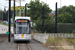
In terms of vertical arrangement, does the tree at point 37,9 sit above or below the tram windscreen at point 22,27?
above

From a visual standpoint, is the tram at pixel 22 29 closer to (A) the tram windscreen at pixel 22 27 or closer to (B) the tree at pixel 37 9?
(A) the tram windscreen at pixel 22 27

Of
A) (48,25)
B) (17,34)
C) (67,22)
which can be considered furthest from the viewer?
(67,22)

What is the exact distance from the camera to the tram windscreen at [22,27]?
1011 inches

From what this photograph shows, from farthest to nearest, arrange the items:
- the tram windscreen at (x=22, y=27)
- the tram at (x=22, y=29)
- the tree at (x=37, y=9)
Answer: the tree at (x=37, y=9), the tram windscreen at (x=22, y=27), the tram at (x=22, y=29)

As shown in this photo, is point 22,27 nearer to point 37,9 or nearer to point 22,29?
point 22,29

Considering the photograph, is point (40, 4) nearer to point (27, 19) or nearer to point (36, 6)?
point (36, 6)

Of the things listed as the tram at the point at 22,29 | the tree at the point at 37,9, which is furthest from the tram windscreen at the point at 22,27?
the tree at the point at 37,9

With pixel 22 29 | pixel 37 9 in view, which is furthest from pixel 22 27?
pixel 37 9

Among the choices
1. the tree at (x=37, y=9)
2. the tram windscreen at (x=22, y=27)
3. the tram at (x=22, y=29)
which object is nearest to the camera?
the tram at (x=22, y=29)

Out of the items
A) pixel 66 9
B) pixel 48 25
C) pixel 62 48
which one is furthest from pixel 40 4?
pixel 62 48

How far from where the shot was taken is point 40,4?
63.0 m

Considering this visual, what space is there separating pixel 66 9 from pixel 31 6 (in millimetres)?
27648

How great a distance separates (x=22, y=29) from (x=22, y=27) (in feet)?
0.92

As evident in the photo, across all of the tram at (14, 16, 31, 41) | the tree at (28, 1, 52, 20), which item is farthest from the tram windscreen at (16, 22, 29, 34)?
the tree at (28, 1, 52, 20)
